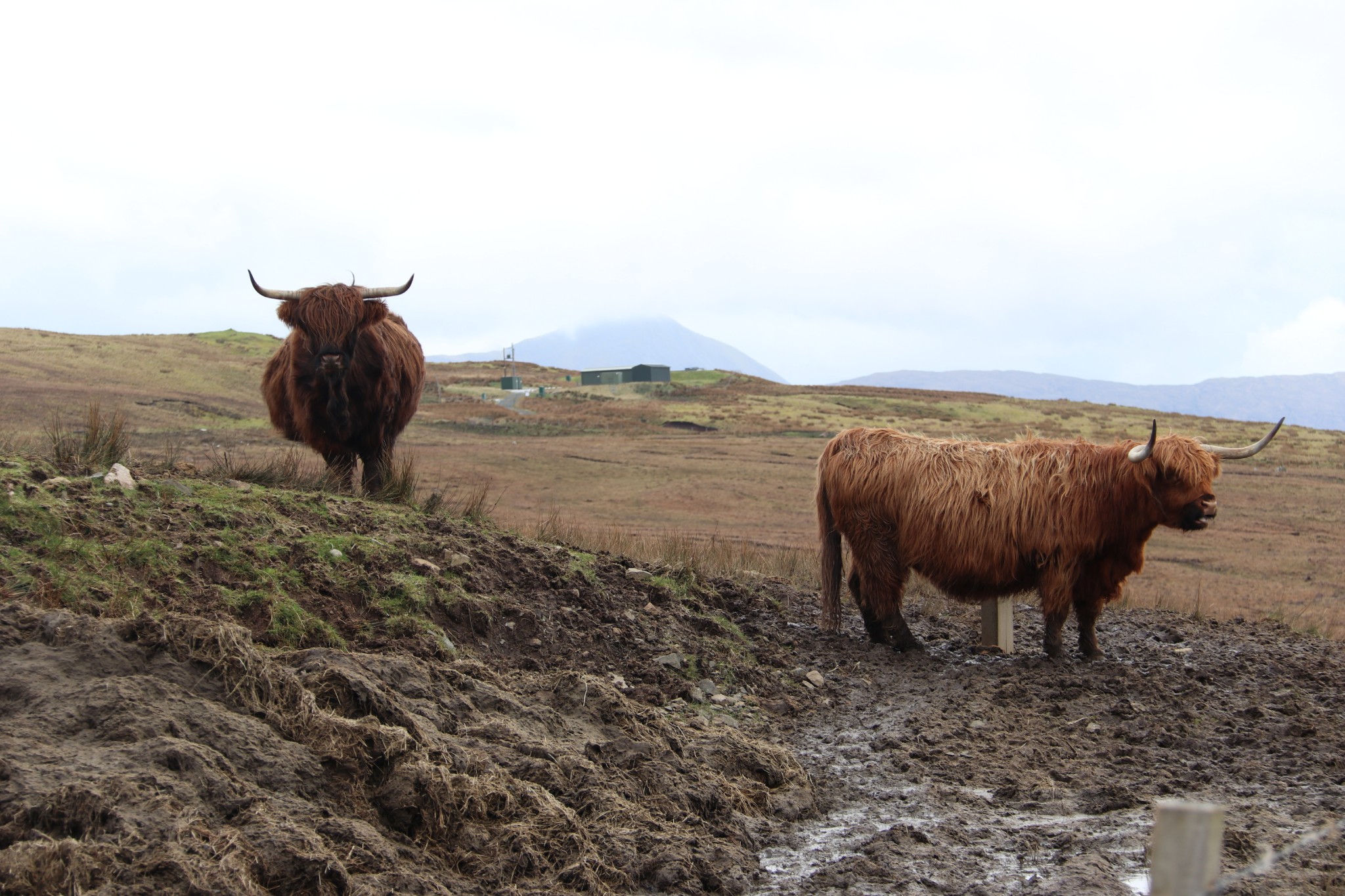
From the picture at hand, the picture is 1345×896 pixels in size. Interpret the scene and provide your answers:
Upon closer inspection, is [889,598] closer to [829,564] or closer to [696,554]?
[829,564]

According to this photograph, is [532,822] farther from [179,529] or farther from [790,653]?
[790,653]

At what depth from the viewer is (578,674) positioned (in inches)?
200

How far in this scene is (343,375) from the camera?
29.1 feet

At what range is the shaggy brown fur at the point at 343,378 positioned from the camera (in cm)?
879

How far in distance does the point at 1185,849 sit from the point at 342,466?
8374 millimetres

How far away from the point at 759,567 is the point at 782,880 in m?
7.15

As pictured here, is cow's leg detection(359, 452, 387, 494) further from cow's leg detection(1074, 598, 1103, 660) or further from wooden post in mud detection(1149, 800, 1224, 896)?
wooden post in mud detection(1149, 800, 1224, 896)

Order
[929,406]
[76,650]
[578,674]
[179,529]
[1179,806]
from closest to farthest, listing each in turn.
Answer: [1179,806]
[76,650]
[578,674]
[179,529]
[929,406]

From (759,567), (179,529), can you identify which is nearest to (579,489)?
(759,567)

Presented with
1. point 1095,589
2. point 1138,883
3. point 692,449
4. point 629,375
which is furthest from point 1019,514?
point 629,375

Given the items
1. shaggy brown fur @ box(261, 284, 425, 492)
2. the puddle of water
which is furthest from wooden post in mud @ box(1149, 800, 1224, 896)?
shaggy brown fur @ box(261, 284, 425, 492)

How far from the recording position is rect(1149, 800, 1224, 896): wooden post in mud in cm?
157

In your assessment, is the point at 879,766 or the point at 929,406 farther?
Result: the point at 929,406

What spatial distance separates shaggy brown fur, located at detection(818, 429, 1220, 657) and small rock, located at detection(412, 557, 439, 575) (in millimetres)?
3064
